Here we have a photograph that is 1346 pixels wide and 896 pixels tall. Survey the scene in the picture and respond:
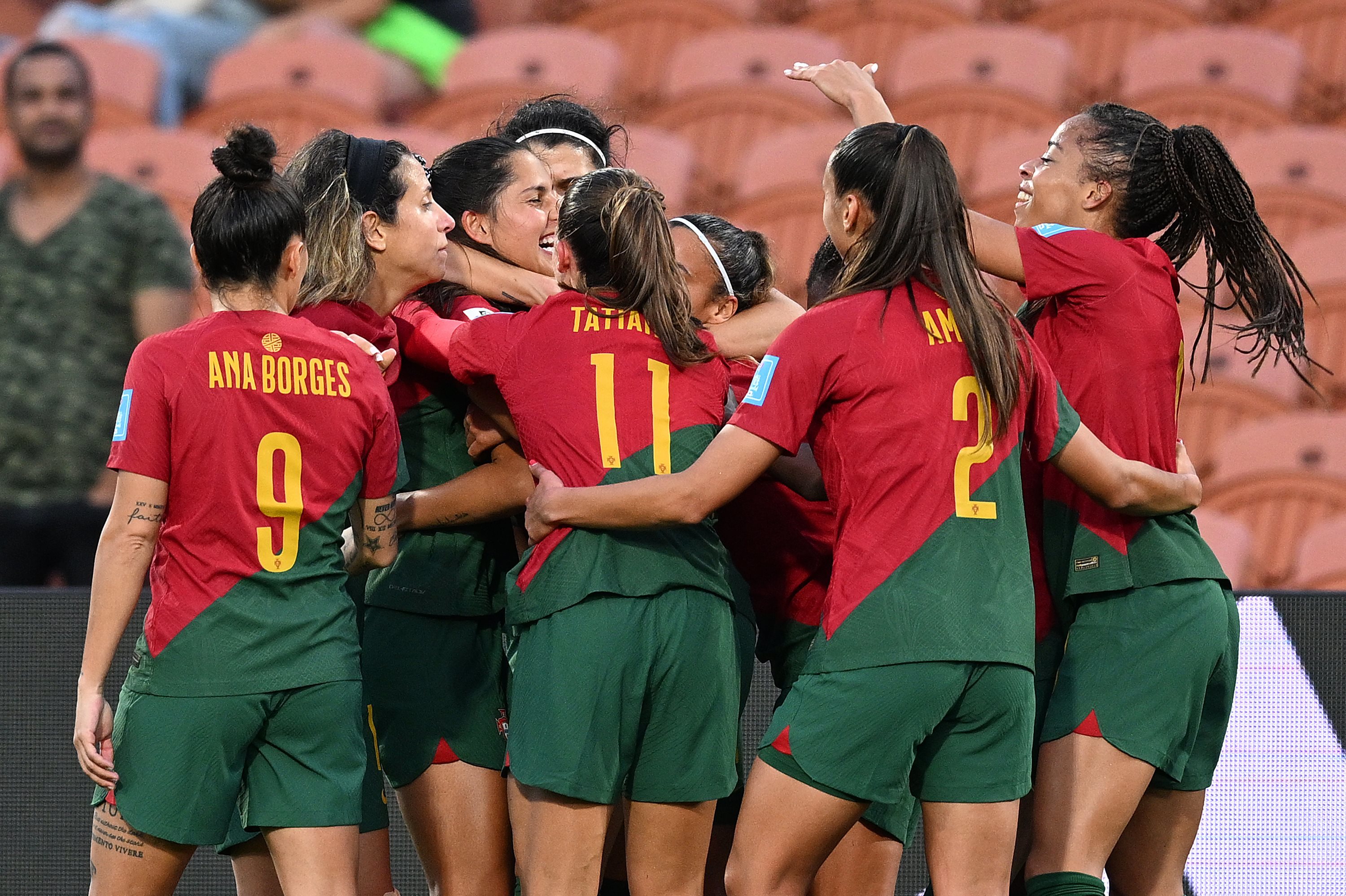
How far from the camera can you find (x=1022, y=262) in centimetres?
276

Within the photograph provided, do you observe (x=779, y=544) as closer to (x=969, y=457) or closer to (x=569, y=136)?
(x=969, y=457)

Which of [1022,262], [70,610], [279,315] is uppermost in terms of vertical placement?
[1022,262]

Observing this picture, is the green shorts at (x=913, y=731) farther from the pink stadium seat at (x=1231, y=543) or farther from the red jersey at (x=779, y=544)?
the pink stadium seat at (x=1231, y=543)

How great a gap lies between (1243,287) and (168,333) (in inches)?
80.5

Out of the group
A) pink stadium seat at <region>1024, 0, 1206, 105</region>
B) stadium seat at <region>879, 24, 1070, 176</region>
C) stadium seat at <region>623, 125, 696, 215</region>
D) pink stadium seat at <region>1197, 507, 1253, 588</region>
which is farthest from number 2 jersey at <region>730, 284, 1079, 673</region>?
pink stadium seat at <region>1024, 0, 1206, 105</region>

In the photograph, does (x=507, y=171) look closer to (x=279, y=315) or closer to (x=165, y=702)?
(x=279, y=315)

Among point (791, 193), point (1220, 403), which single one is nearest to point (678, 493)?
point (1220, 403)

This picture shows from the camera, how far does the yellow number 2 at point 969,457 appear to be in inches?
95.1

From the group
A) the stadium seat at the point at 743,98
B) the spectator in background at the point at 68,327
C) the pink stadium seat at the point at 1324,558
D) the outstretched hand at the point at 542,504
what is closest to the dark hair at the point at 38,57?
the spectator in background at the point at 68,327

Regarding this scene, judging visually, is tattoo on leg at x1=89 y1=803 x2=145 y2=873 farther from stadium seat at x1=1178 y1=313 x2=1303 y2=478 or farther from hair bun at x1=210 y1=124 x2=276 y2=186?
stadium seat at x1=1178 y1=313 x2=1303 y2=478

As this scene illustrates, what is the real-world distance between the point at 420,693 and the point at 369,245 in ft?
2.93

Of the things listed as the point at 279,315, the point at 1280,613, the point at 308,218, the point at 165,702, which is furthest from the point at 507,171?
the point at 1280,613

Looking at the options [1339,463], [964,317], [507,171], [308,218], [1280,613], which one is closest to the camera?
[964,317]

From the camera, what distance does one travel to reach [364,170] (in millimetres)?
2943
